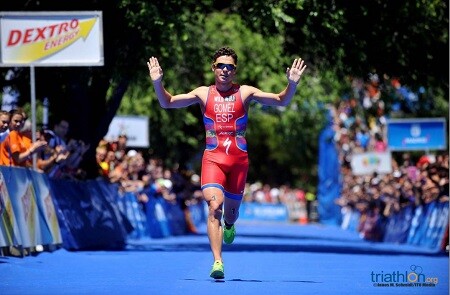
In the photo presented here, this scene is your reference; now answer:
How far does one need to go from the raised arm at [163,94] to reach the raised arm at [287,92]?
54 cm

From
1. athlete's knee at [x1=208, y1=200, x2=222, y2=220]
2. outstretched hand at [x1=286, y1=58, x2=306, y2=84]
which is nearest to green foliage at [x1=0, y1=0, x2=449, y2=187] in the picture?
outstretched hand at [x1=286, y1=58, x2=306, y2=84]

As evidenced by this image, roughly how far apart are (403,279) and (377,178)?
21.9m

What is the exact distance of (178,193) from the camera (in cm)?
3909

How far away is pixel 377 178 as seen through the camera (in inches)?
1421

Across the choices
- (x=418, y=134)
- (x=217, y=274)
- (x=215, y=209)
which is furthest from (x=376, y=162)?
(x=217, y=274)

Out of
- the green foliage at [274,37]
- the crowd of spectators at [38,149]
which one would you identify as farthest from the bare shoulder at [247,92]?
the green foliage at [274,37]

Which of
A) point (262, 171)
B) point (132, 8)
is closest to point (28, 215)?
point (132, 8)

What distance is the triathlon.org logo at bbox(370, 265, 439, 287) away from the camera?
13.3m

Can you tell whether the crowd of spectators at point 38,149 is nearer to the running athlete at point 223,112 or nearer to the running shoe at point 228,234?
the running shoe at point 228,234

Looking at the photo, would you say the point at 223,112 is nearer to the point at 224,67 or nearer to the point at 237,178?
the point at 224,67

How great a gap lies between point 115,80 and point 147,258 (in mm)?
5214

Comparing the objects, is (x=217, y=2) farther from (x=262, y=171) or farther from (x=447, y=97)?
(x=262, y=171)

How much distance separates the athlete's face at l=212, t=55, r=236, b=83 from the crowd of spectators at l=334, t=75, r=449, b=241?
37.8 feet

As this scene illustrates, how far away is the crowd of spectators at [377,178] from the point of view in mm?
25716
